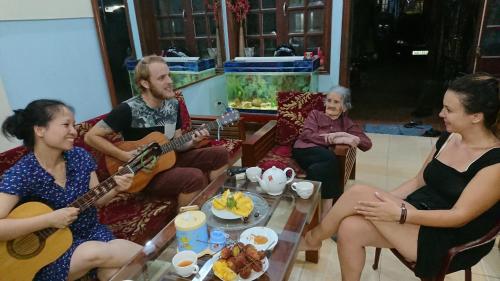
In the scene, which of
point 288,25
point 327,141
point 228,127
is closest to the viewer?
point 327,141

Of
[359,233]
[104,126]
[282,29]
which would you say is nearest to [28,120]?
[104,126]

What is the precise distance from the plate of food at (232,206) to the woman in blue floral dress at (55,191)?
15.6 inches

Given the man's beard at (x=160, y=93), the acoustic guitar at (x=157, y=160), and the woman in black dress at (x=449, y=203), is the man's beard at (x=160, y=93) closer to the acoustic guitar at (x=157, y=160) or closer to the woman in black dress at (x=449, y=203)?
the acoustic guitar at (x=157, y=160)

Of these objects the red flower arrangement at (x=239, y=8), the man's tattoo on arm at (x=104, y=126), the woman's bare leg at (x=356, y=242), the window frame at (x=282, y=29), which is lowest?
the woman's bare leg at (x=356, y=242)

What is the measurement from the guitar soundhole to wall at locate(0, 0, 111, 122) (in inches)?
61.6

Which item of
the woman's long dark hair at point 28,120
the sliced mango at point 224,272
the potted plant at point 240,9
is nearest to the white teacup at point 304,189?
the sliced mango at point 224,272

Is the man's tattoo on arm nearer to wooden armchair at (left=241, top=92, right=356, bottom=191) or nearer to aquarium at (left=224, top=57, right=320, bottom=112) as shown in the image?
wooden armchair at (left=241, top=92, right=356, bottom=191)

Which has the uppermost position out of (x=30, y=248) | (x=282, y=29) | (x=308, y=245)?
(x=282, y=29)

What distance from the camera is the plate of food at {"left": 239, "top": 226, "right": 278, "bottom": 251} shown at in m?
1.33

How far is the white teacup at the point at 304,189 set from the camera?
1677 mm

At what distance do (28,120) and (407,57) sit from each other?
34.4 ft

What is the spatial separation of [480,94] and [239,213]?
1109 millimetres

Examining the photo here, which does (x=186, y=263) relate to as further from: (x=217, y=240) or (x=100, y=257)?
(x=100, y=257)

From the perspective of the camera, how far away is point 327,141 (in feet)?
7.47
